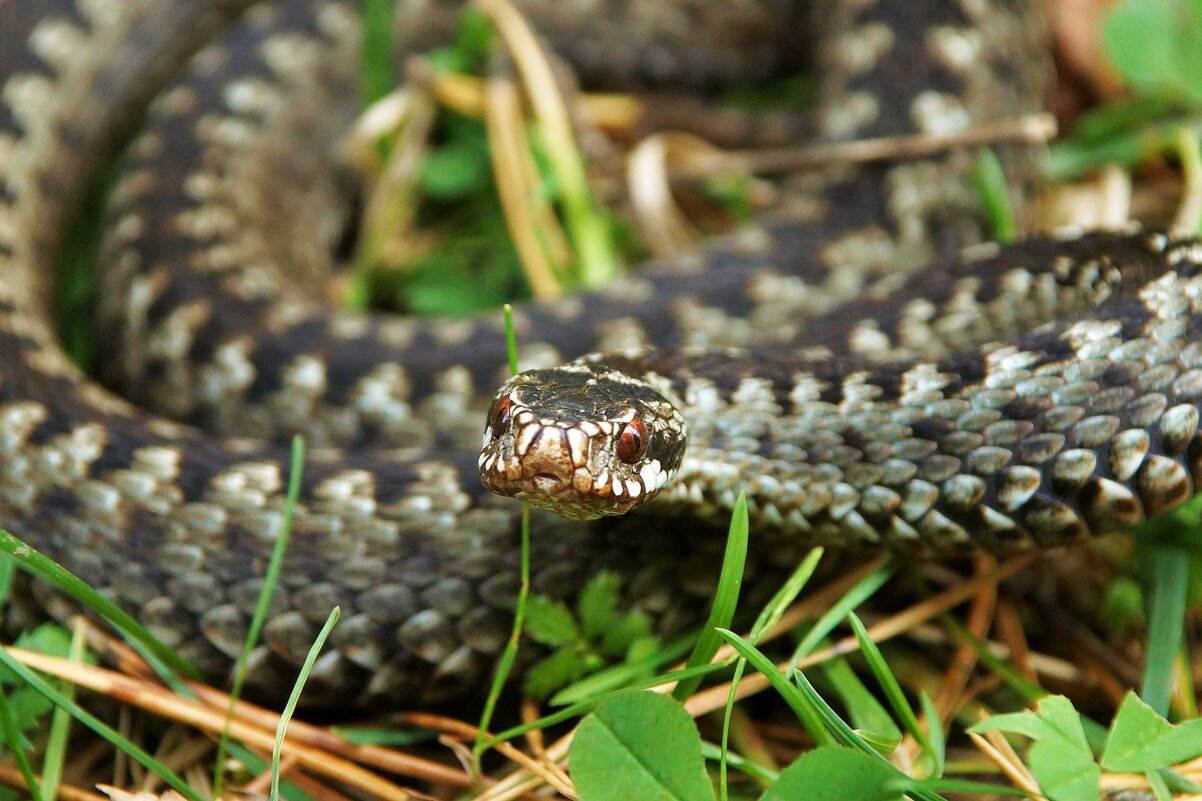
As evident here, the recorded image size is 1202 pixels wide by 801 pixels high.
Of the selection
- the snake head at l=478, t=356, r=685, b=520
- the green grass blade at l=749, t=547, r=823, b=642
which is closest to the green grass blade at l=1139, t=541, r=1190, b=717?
the green grass blade at l=749, t=547, r=823, b=642

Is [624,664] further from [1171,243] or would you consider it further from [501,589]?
[1171,243]

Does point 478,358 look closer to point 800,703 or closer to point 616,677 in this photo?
point 616,677

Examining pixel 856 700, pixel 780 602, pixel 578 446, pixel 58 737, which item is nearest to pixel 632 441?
→ pixel 578 446

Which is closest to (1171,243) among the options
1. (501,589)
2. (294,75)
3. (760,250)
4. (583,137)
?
(760,250)

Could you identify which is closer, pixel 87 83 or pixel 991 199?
pixel 991 199

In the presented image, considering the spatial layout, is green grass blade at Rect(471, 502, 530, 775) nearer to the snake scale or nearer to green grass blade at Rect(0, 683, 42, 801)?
the snake scale

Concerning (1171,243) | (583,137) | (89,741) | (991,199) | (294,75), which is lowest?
(89,741)

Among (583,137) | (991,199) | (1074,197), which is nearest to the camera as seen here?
(991,199)
